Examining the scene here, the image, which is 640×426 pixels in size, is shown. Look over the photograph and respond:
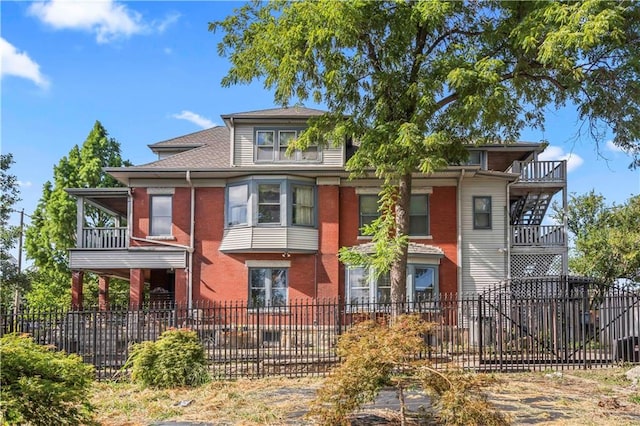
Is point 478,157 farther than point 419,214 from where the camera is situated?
Yes

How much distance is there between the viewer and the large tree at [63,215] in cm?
3772

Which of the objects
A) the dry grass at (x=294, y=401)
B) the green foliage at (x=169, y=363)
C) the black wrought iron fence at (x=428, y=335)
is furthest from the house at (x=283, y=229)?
the green foliage at (x=169, y=363)

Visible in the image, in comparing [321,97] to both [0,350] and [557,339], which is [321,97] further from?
[0,350]

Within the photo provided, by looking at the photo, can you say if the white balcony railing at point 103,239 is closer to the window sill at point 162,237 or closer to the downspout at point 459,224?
the window sill at point 162,237

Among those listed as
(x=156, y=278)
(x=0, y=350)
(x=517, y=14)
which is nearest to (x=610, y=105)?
(x=517, y=14)

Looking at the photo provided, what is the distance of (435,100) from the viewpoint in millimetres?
16422

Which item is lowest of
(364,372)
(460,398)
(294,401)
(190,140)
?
(294,401)

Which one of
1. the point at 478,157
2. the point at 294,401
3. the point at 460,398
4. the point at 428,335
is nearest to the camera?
the point at 460,398

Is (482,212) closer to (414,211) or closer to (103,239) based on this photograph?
(414,211)

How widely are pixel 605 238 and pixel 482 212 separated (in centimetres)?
1590

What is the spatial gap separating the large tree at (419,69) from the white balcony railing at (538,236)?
5817 millimetres

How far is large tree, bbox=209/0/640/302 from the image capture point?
597 inches

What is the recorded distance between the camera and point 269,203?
22344 millimetres

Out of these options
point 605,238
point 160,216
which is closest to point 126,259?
point 160,216
